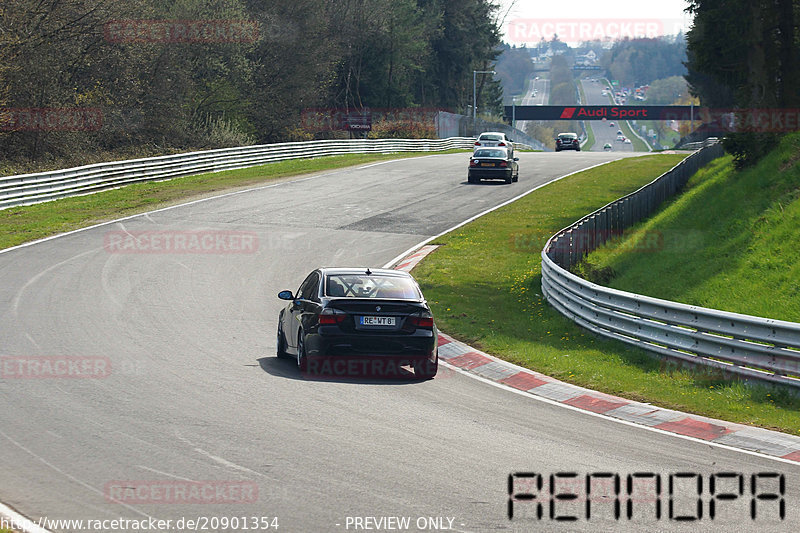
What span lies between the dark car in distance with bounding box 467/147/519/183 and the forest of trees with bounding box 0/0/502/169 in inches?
597

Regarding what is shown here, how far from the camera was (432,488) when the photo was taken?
7.46 metres

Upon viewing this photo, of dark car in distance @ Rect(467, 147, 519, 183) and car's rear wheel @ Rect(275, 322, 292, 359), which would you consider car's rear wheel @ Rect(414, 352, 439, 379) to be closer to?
car's rear wheel @ Rect(275, 322, 292, 359)

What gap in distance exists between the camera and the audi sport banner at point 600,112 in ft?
327

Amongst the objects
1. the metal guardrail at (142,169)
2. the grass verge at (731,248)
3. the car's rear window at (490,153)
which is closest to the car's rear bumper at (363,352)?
the grass verge at (731,248)

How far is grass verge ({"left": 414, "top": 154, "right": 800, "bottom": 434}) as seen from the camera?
37.8 ft

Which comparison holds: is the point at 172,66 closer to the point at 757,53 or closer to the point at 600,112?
the point at 757,53

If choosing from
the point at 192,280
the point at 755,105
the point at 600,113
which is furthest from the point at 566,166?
the point at 600,113

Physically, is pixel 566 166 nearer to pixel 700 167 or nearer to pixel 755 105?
pixel 700 167

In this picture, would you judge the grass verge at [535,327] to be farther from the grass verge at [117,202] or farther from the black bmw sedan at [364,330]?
the grass verge at [117,202]

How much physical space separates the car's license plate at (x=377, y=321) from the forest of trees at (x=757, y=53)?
786 inches

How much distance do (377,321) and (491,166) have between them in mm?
29452

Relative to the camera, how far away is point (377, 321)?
12.1 metres

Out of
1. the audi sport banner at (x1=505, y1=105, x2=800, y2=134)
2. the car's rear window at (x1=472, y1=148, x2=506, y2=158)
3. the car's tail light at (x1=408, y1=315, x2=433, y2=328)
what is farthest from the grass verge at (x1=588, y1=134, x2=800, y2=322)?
the car's rear window at (x1=472, y1=148, x2=506, y2=158)

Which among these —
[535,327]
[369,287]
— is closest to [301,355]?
[369,287]
